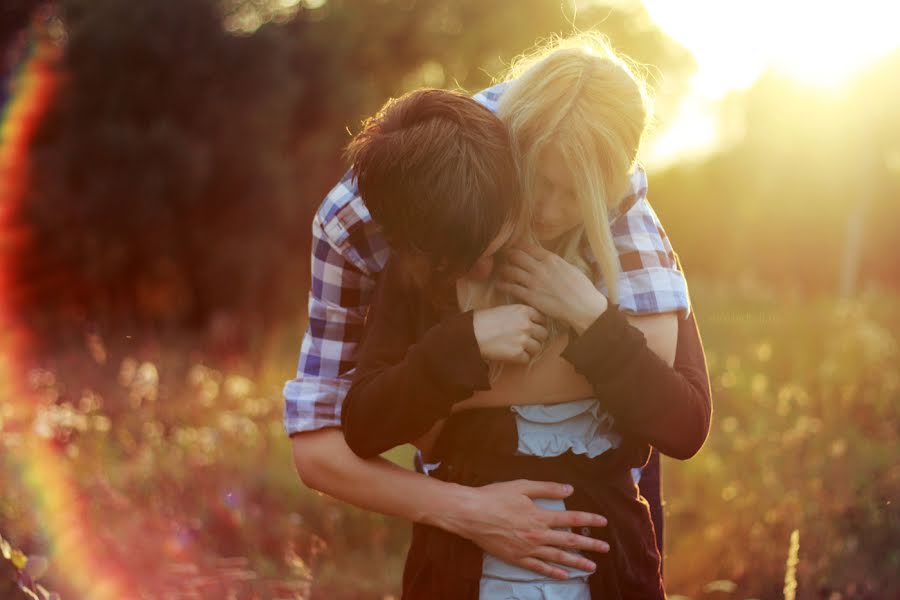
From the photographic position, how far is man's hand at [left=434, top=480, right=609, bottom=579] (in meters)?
1.90

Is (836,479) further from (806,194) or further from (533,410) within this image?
(806,194)

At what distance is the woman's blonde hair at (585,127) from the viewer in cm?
182

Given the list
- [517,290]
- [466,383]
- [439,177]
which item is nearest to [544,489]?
[466,383]

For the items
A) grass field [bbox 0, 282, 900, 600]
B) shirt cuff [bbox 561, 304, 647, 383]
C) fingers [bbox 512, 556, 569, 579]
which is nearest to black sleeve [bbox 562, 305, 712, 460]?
shirt cuff [bbox 561, 304, 647, 383]

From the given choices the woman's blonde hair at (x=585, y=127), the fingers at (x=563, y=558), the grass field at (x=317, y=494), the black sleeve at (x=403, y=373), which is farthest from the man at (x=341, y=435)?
the grass field at (x=317, y=494)

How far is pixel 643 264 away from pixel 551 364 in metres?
0.34

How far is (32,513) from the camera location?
4.33 meters

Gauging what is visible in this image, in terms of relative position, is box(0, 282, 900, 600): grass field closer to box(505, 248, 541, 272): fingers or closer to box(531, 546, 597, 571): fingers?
box(531, 546, 597, 571): fingers

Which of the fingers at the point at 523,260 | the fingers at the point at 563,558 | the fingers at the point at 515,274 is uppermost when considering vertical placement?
the fingers at the point at 523,260

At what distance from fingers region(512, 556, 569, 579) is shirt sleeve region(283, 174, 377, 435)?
0.70m

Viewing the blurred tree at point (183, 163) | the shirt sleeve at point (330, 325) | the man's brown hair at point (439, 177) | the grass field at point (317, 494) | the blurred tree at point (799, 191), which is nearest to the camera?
the man's brown hair at point (439, 177)

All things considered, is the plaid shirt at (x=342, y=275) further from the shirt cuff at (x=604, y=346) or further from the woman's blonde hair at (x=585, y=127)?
the shirt cuff at (x=604, y=346)

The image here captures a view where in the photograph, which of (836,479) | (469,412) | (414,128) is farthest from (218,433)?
(414,128)

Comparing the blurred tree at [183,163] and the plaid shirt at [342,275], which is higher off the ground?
the blurred tree at [183,163]
